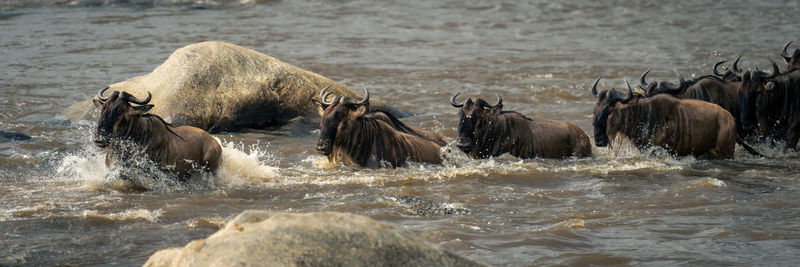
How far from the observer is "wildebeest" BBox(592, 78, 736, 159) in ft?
34.9

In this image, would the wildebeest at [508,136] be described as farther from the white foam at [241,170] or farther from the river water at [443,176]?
the white foam at [241,170]

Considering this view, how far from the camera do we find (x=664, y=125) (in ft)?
35.1

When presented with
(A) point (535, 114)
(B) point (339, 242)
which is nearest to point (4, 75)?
(A) point (535, 114)

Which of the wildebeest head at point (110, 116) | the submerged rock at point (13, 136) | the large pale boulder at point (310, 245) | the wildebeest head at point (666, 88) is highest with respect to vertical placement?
the large pale boulder at point (310, 245)

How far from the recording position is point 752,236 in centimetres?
739

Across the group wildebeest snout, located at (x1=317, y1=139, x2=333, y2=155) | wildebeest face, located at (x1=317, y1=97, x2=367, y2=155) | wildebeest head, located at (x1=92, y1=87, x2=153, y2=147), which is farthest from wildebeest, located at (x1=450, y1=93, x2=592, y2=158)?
wildebeest head, located at (x1=92, y1=87, x2=153, y2=147)

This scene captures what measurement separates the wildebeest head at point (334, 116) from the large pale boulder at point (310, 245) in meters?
5.89

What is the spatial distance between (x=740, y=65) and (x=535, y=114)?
7250mm

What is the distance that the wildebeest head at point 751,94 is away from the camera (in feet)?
37.3

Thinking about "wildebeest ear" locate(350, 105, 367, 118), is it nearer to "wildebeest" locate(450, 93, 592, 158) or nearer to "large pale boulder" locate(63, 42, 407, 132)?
"wildebeest" locate(450, 93, 592, 158)

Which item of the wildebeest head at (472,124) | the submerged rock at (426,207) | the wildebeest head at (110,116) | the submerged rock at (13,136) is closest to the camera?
the submerged rock at (426,207)

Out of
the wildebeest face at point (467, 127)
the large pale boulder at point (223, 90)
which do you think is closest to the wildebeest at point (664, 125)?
the wildebeest face at point (467, 127)

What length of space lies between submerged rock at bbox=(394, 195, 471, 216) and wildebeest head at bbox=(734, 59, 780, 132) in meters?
4.60

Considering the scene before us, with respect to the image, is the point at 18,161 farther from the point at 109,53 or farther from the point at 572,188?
the point at 109,53
